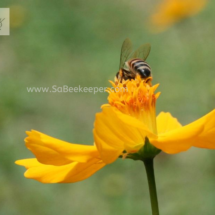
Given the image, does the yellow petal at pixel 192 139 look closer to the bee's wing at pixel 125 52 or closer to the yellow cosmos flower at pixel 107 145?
the yellow cosmos flower at pixel 107 145

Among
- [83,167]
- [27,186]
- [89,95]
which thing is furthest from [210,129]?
[89,95]

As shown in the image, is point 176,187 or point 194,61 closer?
point 176,187

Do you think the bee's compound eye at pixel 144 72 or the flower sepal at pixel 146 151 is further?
the bee's compound eye at pixel 144 72

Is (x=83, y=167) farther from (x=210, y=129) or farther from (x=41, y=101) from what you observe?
(x=41, y=101)

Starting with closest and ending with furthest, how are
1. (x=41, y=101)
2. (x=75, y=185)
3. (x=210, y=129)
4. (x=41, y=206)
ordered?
(x=210, y=129) → (x=41, y=206) → (x=75, y=185) → (x=41, y=101)

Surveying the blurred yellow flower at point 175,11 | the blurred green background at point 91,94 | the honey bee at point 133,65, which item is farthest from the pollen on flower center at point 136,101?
the blurred yellow flower at point 175,11

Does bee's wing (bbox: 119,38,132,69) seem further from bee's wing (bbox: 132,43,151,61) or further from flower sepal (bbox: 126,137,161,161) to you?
flower sepal (bbox: 126,137,161,161)

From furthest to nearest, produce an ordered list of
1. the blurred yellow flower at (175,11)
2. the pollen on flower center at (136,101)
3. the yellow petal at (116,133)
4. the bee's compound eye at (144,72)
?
the blurred yellow flower at (175,11) < the bee's compound eye at (144,72) < the pollen on flower center at (136,101) < the yellow petal at (116,133)

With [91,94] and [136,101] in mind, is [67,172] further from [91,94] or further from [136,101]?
[91,94]

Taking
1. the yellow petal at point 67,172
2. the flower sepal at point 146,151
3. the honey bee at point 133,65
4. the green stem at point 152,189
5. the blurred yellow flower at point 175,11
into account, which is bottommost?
the green stem at point 152,189
